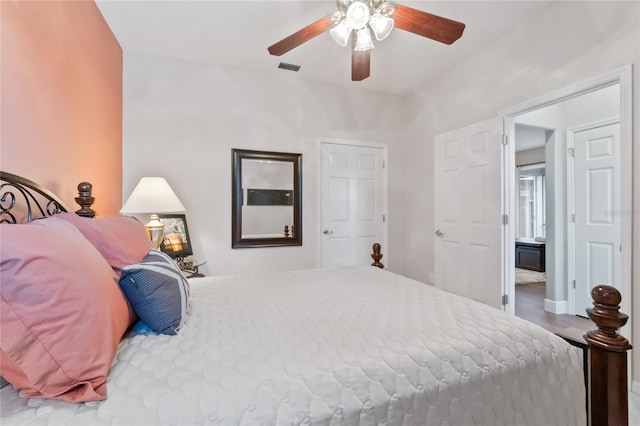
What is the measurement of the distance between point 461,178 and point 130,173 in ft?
11.1

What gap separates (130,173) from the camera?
2930mm

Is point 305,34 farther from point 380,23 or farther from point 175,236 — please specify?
point 175,236

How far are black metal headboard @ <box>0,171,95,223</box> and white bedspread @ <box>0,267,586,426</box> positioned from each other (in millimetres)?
829

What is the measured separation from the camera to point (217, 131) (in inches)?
127

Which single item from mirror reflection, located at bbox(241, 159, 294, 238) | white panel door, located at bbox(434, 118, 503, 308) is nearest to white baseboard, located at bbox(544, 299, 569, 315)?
white panel door, located at bbox(434, 118, 503, 308)

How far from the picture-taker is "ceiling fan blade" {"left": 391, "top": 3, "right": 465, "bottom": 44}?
171 cm

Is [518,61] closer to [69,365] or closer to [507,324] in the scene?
[507,324]

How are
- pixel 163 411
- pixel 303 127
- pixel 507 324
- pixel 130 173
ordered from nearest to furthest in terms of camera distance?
pixel 163 411
pixel 507 324
pixel 130 173
pixel 303 127

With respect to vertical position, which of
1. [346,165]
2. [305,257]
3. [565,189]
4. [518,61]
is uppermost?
[518,61]

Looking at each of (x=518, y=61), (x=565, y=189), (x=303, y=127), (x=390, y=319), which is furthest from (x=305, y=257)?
(x=565, y=189)

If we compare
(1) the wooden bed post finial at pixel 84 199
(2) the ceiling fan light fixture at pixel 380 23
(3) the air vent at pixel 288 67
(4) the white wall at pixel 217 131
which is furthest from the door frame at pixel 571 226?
(1) the wooden bed post finial at pixel 84 199

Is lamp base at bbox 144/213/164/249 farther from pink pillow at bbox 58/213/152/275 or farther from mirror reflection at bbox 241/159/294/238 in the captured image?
pink pillow at bbox 58/213/152/275

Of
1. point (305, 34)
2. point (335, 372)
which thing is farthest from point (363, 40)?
point (335, 372)

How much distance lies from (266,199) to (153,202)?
48.9 inches
